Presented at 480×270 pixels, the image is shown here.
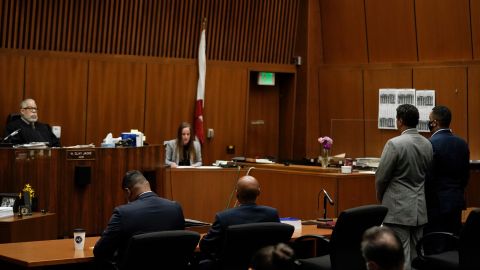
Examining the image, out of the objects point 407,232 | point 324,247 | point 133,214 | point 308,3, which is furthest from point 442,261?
point 308,3

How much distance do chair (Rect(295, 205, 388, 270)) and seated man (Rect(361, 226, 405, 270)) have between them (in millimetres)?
1976

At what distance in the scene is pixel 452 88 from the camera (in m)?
11.1

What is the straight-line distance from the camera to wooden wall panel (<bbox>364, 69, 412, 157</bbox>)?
1180 centimetres

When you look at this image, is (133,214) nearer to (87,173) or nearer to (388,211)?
(388,211)

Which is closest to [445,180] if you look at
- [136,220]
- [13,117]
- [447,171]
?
[447,171]

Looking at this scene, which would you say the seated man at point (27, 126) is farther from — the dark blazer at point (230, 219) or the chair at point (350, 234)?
the chair at point (350, 234)

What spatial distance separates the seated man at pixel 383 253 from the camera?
137 inches

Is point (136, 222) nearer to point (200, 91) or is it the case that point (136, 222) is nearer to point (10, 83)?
point (10, 83)

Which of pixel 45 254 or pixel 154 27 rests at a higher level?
pixel 154 27

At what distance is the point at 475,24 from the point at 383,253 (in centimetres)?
806

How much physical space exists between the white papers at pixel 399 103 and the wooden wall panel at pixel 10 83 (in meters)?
5.30

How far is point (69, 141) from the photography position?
36.0ft

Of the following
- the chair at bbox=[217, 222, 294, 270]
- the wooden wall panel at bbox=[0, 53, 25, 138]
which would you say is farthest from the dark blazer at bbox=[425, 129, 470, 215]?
the wooden wall panel at bbox=[0, 53, 25, 138]

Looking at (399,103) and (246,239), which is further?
(399,103)
